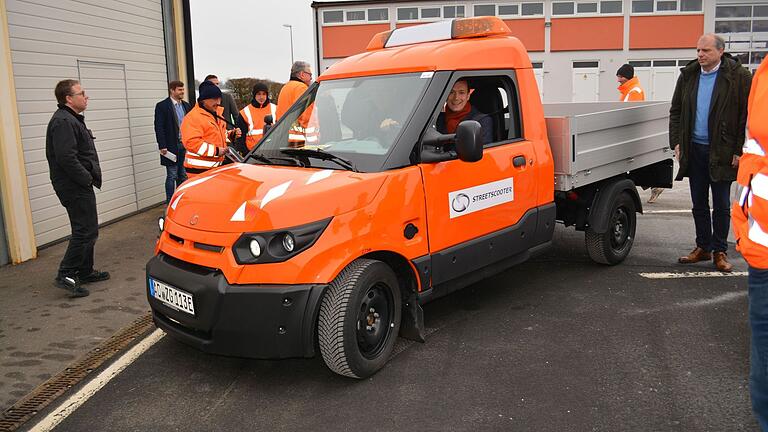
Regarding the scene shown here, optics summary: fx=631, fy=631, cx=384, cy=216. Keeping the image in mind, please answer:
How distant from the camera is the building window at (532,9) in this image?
32750 mm

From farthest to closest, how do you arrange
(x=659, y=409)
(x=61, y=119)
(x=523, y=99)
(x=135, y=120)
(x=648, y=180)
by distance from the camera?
(x=135, y=120) < (x=648, y=180) < (x=61, y=119) < (x=523, y=99) < (x=659, y=409)

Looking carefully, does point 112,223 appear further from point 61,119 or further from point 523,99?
point 523,99

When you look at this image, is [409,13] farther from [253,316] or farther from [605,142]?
[253,316]

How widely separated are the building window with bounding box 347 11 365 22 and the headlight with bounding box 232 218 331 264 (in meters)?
32.6

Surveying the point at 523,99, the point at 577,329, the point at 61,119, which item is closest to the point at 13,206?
the point at 61,119

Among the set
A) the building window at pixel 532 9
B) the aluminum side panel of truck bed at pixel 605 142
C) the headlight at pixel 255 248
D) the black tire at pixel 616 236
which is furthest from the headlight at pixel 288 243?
the building window at pixel 532 9

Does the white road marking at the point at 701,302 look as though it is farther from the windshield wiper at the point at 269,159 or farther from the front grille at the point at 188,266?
the front grille at the point at 188,266

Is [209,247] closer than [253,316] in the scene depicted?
No

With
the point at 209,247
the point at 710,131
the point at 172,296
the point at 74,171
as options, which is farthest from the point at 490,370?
the point at 74,171

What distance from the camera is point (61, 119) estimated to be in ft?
18.8

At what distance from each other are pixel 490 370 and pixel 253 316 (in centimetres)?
157

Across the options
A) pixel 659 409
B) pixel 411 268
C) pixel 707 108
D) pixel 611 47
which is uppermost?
pixel 611 47

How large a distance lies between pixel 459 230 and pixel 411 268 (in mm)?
537

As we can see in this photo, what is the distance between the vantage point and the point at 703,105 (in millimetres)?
5895
